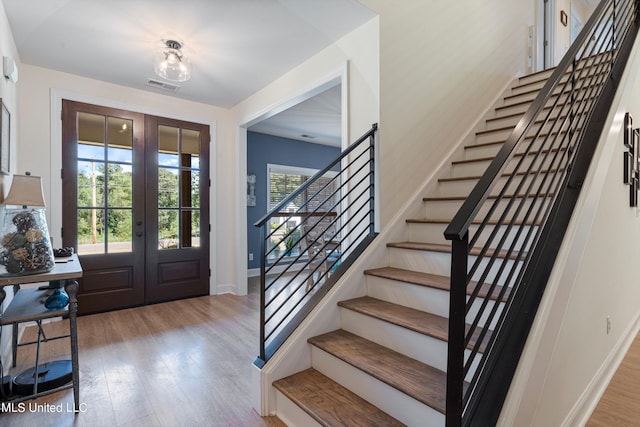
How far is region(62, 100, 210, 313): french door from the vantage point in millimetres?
3580

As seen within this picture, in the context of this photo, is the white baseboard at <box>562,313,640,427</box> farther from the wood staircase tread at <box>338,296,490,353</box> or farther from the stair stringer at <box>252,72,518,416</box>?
the stair stringer at <box>252,72,518,416</box>

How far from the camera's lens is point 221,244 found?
4.58 metres

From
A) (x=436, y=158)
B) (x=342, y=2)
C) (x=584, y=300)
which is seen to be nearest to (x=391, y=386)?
(x=584, y=300)

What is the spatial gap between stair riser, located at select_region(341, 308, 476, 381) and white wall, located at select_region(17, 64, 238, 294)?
2838 millimetres

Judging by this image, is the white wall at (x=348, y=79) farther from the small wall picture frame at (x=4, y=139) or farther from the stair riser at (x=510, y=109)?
the small wall picture frame at (x=4, y=139)

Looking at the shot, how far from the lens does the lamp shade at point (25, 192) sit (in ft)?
6.75

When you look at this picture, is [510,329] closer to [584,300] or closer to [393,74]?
[584,300]

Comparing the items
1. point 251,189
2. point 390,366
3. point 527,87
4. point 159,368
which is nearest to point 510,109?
point 527,87

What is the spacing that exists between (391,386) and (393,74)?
2.21m

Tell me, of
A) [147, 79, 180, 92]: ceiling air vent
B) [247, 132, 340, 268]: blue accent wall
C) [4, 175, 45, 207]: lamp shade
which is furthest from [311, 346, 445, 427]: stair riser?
[247, 132, 340, 268]: blue accent wall

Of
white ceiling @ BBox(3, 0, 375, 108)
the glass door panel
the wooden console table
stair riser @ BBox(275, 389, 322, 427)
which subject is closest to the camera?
stair riser @ BBox(275, 389, 322, 427)

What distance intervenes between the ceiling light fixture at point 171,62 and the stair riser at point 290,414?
2.81m

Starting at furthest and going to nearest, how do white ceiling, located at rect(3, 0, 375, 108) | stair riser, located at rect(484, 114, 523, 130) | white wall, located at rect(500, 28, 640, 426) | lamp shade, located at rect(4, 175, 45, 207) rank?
1. stair riser, located at rect(484, 114, 523, 130)
2. white ceiling, located at rect(3, 0, 375, 108)
3. lamp shade, located at rect(4, 175, 45, 207)
4. white wall, located at rect(500, 28, 640, 426)

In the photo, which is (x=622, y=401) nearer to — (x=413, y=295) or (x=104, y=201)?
(x=413, y=295)
